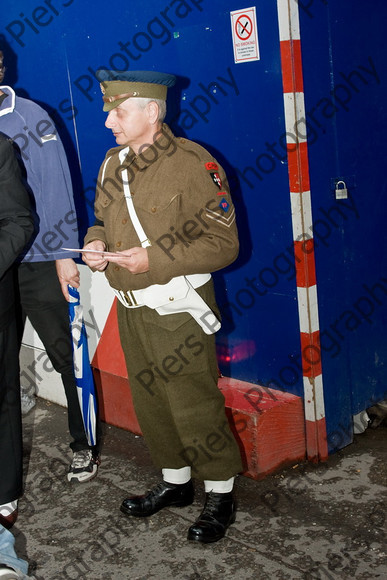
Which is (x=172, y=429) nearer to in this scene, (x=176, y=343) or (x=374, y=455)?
(x=176, y=343)

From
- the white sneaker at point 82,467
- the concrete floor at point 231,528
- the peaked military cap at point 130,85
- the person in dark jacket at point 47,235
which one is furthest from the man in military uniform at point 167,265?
the white sneaker at point 82,467

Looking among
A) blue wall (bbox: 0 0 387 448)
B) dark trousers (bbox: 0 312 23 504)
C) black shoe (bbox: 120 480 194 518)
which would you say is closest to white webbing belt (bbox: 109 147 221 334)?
dark trousers (bbox: 0 312 23 504)

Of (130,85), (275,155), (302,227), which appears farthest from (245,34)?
(302,227)

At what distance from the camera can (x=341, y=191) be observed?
387 centimetres

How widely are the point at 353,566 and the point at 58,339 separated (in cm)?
179

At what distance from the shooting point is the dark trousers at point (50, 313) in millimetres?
3975

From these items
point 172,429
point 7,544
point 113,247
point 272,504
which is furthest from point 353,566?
point 113,247

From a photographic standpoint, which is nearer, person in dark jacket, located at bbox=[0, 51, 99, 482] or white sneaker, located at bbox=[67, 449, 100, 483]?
person in dark jacket, located at bbox=[0, 51, 99, 482]

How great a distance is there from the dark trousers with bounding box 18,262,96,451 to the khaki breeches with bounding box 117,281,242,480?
58 centimetres

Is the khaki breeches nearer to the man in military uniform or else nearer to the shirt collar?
the man in military uniform

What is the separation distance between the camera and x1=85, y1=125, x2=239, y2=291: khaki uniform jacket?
3.19 meters

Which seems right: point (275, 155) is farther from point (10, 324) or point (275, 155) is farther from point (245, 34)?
point (10, 324)

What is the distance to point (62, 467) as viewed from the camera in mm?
4352

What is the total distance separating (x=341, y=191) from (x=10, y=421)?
1871mm
